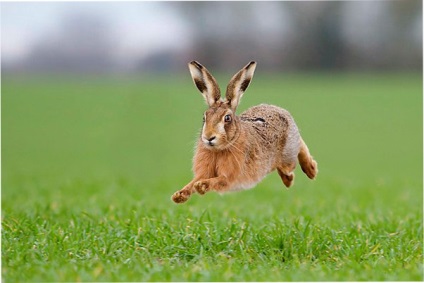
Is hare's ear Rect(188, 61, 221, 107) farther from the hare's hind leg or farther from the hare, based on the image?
the hare's hind leg

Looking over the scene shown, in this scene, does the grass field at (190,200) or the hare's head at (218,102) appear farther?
the grass field at (190,200)

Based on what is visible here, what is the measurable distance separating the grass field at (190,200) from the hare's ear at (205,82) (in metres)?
0.71

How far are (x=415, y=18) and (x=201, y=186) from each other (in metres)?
15.5

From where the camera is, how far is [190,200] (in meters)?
12.2

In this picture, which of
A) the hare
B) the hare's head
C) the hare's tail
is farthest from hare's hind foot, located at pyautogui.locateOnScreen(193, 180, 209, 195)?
the hare's tail

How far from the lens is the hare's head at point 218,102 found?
4883mm

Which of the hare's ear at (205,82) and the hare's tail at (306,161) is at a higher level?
the hare's ear at (205,82)

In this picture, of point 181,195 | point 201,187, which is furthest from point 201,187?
point 181,195

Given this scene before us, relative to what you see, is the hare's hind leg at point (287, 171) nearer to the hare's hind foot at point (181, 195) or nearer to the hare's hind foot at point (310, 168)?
the hare's hind foot at point (310, 168)

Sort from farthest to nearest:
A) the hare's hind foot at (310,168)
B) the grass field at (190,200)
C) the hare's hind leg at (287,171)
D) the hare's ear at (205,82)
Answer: the grass field at (190,200) → the hare's hind foot at (310,168) → the hare's hind leg at (287,171) → the hare's ear at (205,82)

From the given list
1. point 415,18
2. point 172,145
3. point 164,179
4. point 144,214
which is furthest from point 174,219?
point 172,145

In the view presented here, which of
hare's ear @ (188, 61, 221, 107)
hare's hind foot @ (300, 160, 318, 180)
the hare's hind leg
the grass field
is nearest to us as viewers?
hare's ear @ (188, 61, 221, 107)

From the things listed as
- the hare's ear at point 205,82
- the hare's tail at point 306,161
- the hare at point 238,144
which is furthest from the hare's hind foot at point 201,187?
the hare's tail at point 306,161

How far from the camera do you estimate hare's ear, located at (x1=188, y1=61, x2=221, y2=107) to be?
4.86 metres
